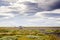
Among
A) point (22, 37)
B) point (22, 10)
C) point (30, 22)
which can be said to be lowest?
point (22, 37)

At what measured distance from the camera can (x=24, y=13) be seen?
258 inches

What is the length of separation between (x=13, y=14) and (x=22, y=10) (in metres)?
0.36

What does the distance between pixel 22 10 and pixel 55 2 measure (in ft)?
4.04

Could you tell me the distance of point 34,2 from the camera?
6.54 m

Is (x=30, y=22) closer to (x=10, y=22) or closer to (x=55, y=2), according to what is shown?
(x=10, y=22)

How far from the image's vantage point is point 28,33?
21.5 feet

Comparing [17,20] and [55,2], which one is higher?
[55,2]

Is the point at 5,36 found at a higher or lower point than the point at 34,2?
lower

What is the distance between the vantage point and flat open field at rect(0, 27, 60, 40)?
251 inches

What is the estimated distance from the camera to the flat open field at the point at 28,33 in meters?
6.36

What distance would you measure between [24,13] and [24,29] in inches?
24.1

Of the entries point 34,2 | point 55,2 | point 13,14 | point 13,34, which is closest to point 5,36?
point 13,34

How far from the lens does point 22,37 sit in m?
6.39

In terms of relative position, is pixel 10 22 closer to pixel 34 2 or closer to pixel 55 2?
pixel 34 2
